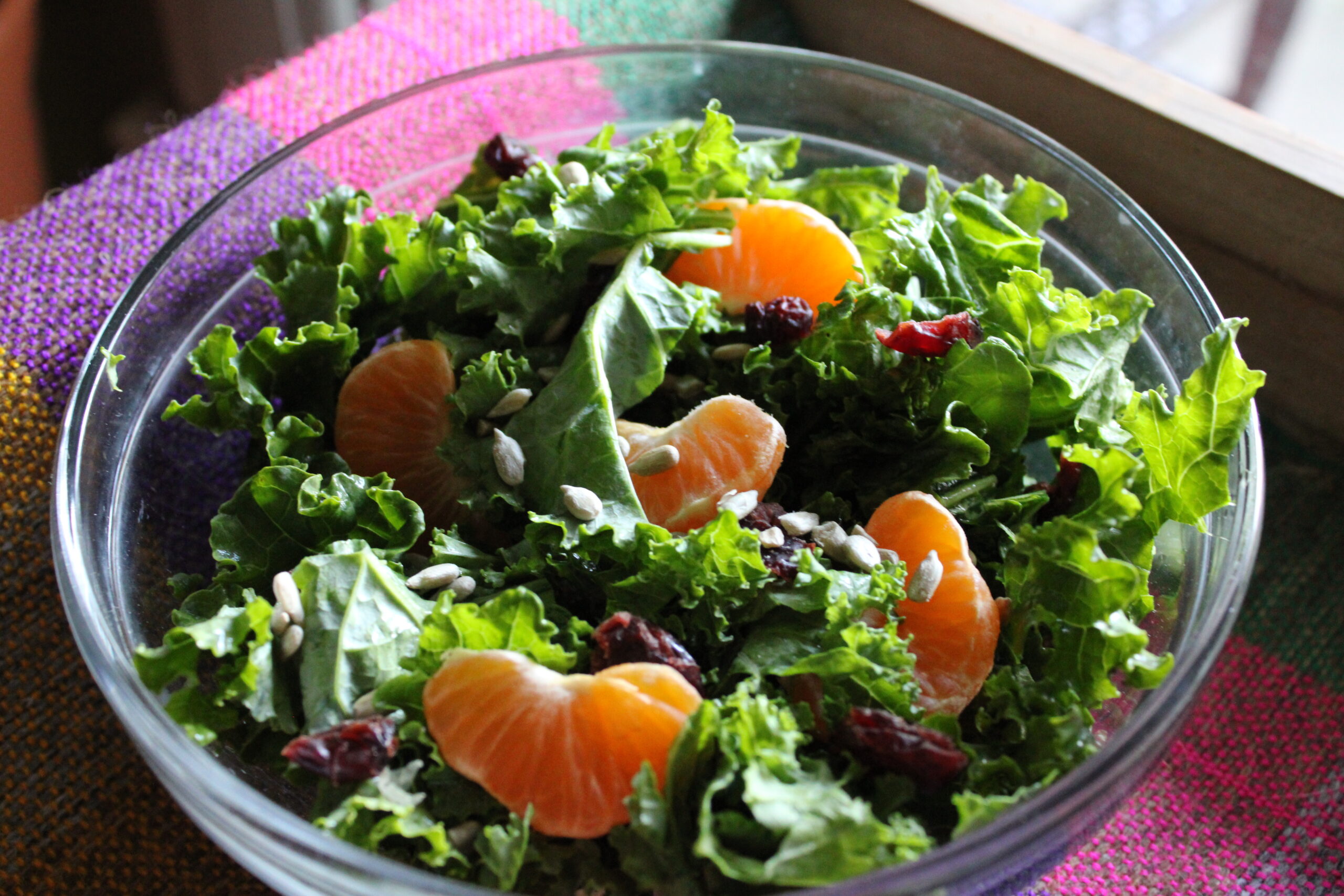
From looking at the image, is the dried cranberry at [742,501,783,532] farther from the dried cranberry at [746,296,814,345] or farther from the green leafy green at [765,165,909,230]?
the green leafy green at [765,165,909,230]

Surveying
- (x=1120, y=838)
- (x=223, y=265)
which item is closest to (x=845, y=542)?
(x=1120, y=838)

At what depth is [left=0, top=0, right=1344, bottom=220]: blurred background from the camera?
253cm

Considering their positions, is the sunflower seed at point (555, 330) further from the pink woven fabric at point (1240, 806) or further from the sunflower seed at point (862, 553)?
the pink woven fabric at point (1240, 806)

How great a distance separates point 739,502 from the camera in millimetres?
1116

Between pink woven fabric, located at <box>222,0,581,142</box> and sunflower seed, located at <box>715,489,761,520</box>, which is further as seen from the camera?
pink woven fabric, located at <box>222,0,581,142</box>

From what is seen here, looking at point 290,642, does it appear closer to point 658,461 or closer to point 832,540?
point 658,461

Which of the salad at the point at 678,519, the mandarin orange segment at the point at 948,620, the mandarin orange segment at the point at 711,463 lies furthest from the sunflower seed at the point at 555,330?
the mandarin orange segment at the point at 948,620

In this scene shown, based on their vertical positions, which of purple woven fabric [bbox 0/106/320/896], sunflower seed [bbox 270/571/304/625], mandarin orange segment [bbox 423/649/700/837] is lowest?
purple woven fabric [bbox 0/106/320/896]

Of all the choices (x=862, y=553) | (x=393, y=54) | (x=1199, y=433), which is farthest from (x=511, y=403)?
(x=393, y=54)

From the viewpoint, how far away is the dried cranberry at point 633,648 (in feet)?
3.31

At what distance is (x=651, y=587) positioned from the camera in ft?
3.53

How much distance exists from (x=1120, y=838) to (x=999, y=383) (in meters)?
0.56

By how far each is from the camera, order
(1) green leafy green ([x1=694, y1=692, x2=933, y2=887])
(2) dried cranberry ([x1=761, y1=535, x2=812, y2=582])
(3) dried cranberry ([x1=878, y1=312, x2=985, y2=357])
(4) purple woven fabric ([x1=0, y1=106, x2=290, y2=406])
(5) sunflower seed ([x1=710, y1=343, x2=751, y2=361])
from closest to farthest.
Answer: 1. (1) green leafy green ([x1=694, y1=692, x2=933, y2=887])
2. (2) dried cranberry ([x1=761, y1=535, x2=812, y2=582])
3. (3) dried cranberry ([x1=878, y1=312, x2=985, y2=357])
4. (5) sunflower seed ([x1=710, y1=343, x2=751, y2=361])
5. (4) purple woven fabric ([x1=0, y1=106, x2=290, y2=406])

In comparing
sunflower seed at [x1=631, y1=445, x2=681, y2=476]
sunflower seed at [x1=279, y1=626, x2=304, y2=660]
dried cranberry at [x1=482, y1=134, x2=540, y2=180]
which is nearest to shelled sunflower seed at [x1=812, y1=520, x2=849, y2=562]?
sunflower seed at [x1=631, y1=445, x2=681, y2=476]
